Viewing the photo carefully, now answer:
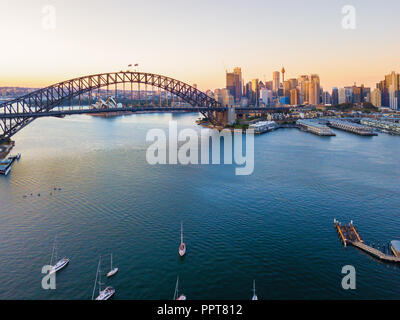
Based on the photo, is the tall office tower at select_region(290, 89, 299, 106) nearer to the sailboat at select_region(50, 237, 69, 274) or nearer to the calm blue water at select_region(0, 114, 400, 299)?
the calm blue water at select_region(0, 114, 400, 299)

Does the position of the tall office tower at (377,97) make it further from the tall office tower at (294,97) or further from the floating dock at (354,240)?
the floating dock at (354,240)

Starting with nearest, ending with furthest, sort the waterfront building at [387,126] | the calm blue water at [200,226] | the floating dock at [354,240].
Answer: the calm blue water at [200,226]
the floating dock at [354,240]
the waterfront building at [387,126]

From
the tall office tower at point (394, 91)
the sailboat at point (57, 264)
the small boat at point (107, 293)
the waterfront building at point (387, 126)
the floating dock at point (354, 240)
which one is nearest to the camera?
the small boat at point (107, 293)

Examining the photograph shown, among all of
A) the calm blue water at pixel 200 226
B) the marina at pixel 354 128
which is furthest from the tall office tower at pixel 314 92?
the calm blue water at pixel 200 226

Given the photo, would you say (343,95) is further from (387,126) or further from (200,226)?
(200,226)

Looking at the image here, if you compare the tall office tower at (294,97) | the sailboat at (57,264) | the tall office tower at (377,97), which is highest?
the tall office tower at (294,97)

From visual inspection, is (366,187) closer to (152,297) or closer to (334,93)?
(152,297)

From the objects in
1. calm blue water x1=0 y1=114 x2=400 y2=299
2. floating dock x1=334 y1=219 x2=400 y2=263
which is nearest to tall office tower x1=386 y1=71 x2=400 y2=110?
calm blue water x1=0 y1=114 x2=400 y2=299

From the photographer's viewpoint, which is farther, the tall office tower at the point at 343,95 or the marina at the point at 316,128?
the tall office tower at the point at 343,95
